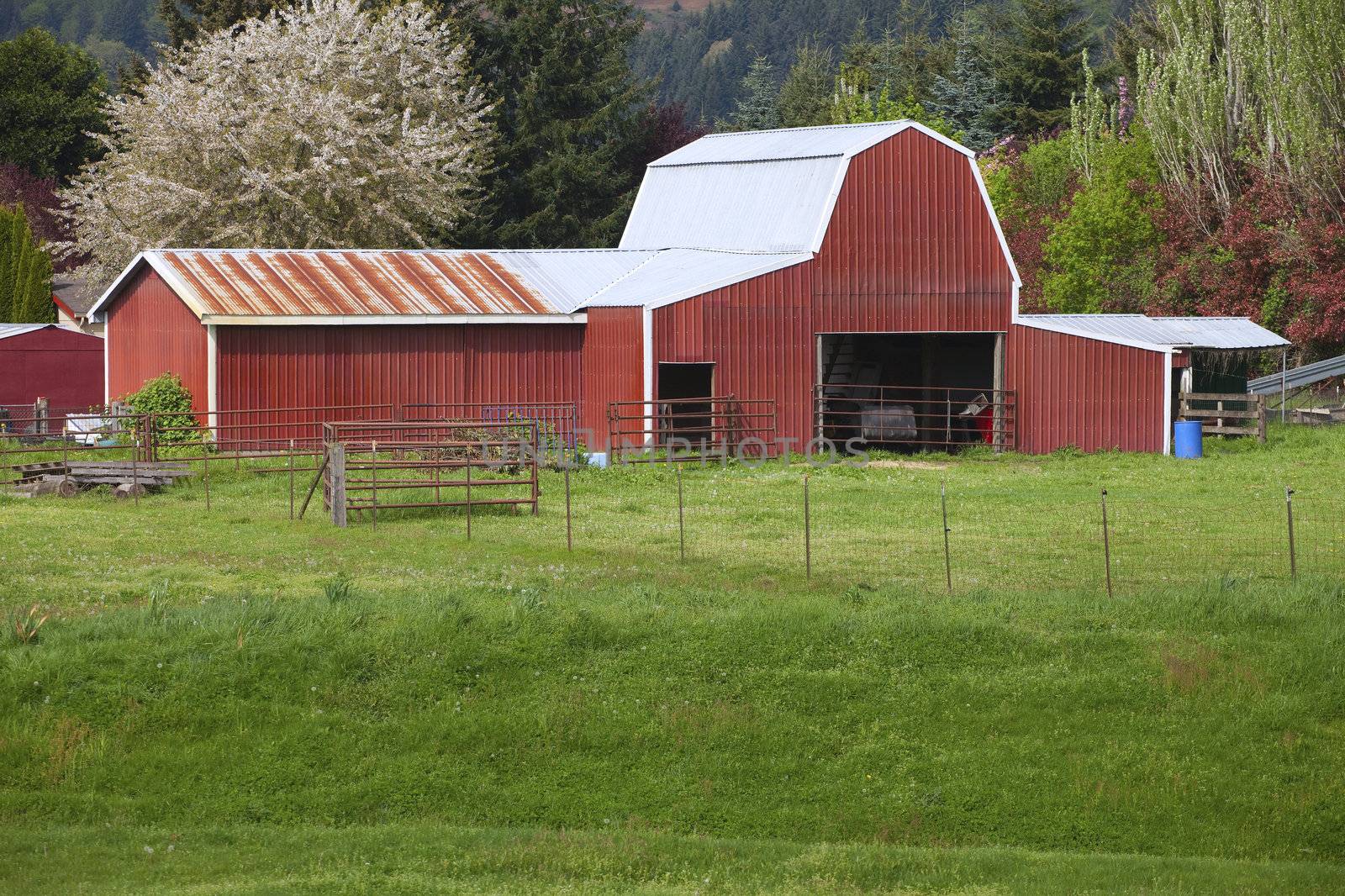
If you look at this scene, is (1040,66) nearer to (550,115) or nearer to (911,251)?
(550,115)

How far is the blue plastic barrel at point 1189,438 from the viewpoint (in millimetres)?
35031

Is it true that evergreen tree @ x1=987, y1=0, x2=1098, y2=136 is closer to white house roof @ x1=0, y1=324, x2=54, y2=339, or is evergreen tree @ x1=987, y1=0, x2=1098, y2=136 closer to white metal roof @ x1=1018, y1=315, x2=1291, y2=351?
white metal roof @ x1=1018, y1=315, x2=1291, y2=351

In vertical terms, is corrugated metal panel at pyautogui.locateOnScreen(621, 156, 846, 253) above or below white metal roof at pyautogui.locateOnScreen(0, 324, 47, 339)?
above

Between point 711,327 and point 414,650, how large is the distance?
19927 millimetres

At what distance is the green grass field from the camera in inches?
469

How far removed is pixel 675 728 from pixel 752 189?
26.3 m

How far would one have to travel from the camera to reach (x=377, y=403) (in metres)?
34.8

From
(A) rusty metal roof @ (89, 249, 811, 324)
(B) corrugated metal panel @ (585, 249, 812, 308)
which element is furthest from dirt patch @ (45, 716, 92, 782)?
(B) corrugated metal panel @ (585, 249, 812, 308)

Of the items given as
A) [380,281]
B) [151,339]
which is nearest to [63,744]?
[380,281]

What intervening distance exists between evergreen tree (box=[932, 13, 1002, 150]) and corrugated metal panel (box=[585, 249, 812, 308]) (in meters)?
38.1

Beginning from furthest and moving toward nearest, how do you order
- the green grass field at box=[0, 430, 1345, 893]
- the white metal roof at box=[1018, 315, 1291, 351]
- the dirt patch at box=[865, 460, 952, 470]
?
1. the white metal roof at box=[1018, 315, 1291, 351]
2. the dirt patch at box=[865, 460, 952, 470]
3. the green grass field at box=[0, 430, 1345, 893]

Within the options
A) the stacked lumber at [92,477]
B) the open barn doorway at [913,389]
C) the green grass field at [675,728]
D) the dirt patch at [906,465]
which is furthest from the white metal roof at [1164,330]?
the stacked lumber at [92,477]

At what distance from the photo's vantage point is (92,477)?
29.3m

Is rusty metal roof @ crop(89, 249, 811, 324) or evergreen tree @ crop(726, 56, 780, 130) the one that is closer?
rusty metal roof @ crop(89, 249, 811, 324)
